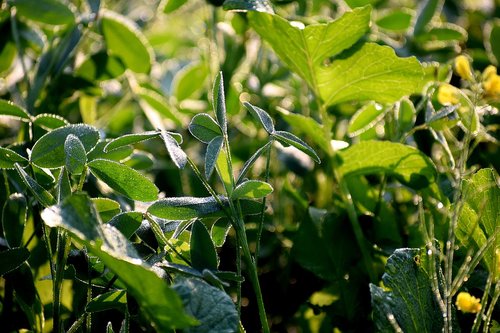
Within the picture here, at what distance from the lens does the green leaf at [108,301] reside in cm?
67

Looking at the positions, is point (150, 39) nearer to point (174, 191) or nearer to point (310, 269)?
point (174, 191)

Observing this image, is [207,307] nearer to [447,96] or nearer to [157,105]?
[447,96]

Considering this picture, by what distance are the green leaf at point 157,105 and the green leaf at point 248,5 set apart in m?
0.45

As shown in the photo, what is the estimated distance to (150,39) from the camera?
5.67 ft

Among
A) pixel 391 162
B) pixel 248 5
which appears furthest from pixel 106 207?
pixel 391 162

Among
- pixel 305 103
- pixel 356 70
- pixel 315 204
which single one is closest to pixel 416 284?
pixel 356 70

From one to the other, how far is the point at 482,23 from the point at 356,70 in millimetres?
995

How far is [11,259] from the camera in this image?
0.74 meters

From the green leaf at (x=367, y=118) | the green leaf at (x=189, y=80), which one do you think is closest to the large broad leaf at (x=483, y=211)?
the green leaf at (x=367, y=118)

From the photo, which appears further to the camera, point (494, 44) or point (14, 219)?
point (494, 44)

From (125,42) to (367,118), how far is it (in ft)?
1.62

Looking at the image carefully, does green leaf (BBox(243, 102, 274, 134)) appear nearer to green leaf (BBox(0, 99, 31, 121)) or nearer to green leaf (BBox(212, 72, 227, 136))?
green leaf (BBox(212, 72, 227, 136))

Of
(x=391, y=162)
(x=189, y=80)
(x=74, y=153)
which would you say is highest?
(x=74, y=153)

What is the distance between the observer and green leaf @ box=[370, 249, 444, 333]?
68 cm
